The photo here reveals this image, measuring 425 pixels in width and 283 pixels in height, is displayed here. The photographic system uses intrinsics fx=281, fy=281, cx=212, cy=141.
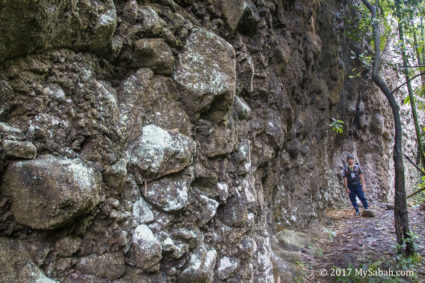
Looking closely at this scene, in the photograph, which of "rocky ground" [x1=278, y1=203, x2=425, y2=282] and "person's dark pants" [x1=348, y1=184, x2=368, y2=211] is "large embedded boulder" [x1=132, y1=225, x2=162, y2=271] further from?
"person's dark pants" [x1=348, y1=184, x2=368, y2=211]

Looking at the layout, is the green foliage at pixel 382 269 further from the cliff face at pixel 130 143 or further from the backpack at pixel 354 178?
the backpack at pixel 354 178

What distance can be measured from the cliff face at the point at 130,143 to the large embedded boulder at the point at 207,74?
0.04 ft

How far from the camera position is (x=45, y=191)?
132 centimetres

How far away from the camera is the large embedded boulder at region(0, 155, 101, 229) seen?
1.29 m

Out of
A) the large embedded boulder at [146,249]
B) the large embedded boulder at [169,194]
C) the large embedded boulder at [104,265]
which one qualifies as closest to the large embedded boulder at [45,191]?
the large embedded boulder at [104,265]

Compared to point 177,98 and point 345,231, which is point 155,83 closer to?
point 177,98

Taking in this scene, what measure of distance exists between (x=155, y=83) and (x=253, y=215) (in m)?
1.58

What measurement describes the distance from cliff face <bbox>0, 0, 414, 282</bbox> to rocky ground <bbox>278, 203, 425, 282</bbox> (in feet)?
2.78

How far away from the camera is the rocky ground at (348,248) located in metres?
3.57

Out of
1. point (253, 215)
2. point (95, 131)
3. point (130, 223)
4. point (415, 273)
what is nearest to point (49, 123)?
point (95, 131)

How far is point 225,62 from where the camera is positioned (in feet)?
8.26

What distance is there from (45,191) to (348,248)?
14.9ft

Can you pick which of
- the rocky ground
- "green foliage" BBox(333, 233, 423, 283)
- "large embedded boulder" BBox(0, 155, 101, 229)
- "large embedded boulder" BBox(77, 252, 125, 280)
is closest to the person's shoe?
the rocky ground

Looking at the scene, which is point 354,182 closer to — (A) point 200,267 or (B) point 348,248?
(B) point 348,248
